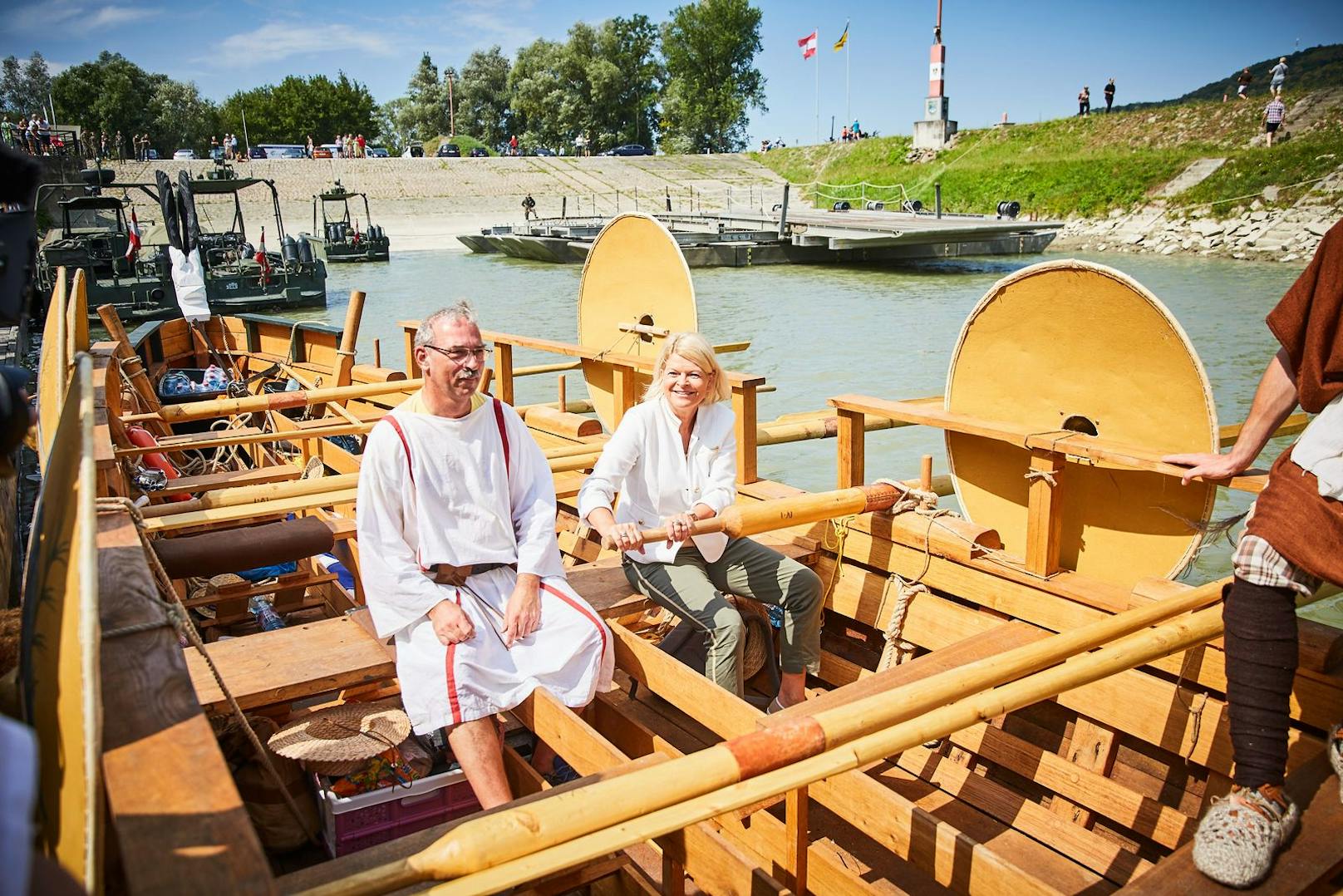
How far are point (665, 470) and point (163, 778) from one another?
8.17ft

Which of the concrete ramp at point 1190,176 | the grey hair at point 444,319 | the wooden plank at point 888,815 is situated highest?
the concrete ramp at point 1190,176

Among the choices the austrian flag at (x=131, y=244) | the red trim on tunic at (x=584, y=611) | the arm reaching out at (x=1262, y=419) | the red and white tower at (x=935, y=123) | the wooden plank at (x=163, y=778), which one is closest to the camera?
the wooden plank at (x=163, y=778)

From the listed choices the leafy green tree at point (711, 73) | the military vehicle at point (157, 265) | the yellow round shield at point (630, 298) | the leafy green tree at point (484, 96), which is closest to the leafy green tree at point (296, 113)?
the leafy green tree at point (484, 96)

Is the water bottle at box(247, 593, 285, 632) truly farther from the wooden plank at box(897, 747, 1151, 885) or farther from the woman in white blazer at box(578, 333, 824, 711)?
the wooden plank at box(897, 747, 1151, 885)

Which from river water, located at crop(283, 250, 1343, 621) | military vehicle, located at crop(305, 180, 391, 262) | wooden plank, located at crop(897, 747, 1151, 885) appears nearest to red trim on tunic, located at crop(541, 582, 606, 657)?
wooden plank, located at crop(897, 747, 1151, 885)

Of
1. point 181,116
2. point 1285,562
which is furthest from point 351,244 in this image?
point 181,116

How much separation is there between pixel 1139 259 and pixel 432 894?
110 ft

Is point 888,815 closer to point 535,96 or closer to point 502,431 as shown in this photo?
point 502,431

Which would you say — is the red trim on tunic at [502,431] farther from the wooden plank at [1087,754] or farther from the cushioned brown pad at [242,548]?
the wooden plank at [1087,754]

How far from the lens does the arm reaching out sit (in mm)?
2467

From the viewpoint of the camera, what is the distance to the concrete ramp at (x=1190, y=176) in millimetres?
33438

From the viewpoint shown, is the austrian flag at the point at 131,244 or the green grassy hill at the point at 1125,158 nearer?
the austrian flag at the point at 131,244

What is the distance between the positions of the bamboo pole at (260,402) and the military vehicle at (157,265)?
15.3 meters

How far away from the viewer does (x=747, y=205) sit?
52.4 m
